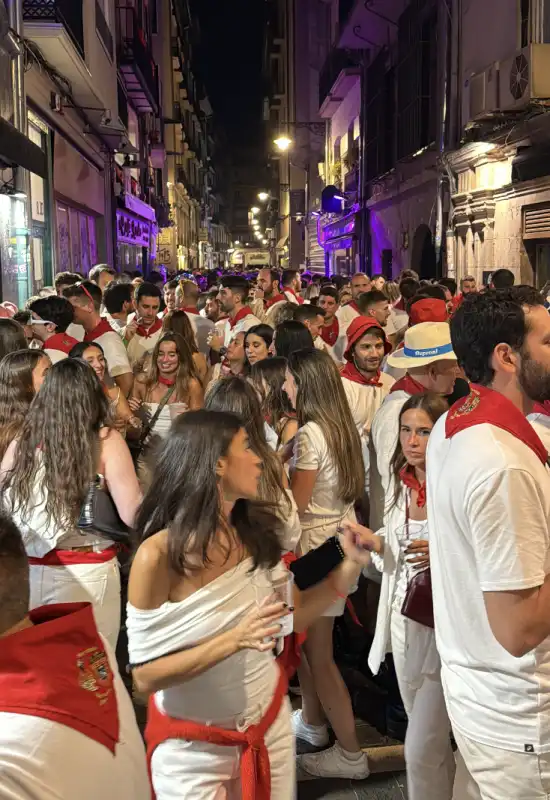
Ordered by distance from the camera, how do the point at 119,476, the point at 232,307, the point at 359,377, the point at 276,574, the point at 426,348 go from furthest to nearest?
the point at 232,307, the point at 359,377, the point at 426,348, the point at 119,476, the point at 276,574

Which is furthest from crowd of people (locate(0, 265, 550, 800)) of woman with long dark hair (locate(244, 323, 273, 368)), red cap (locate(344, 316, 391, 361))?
woman with long dark hair (locate(244, 323, 273, 368))

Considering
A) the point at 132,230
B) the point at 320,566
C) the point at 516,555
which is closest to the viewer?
the point at 516,555

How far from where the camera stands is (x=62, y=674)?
144 cm

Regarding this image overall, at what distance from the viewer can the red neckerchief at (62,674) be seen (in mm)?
1399

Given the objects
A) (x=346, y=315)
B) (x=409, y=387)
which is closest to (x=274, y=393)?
(x=409, y=387)

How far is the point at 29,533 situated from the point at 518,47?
1211 cm

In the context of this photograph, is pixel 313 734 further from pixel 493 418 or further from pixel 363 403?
pixel 493 418

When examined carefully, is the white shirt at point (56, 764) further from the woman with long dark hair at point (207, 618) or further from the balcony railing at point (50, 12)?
the balcony railing at point (50, 12)

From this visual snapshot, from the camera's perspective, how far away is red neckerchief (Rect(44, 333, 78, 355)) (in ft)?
18.5

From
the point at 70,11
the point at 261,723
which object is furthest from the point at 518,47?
the point at 261,723

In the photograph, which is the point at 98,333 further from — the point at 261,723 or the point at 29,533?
the point at 261,723

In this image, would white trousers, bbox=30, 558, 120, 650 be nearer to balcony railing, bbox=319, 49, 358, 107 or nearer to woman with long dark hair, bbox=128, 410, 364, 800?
woman with long dark hair, bbox=128, 410, 364, 800

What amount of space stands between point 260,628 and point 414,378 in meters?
2.34

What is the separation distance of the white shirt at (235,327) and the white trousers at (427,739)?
4599 mm
